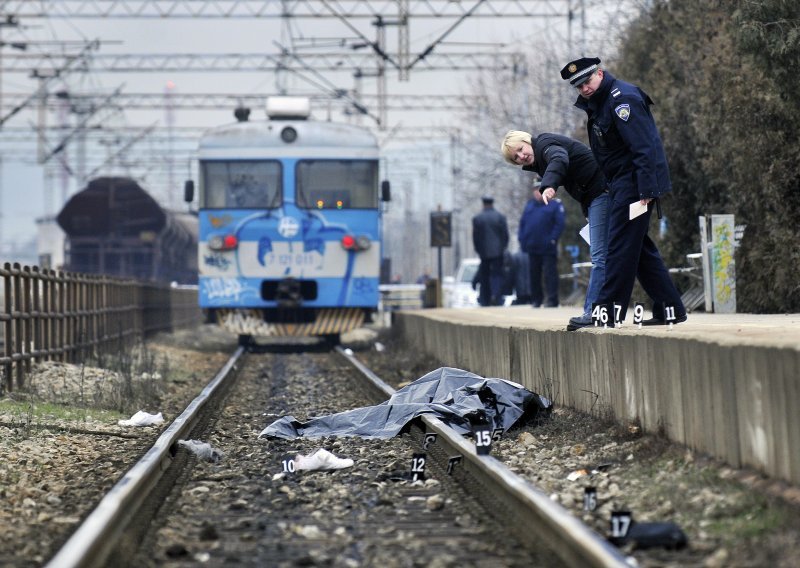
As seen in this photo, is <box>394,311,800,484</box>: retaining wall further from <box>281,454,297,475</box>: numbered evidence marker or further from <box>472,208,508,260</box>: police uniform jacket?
<box>472,208,508,260</box>: police uniform jacket

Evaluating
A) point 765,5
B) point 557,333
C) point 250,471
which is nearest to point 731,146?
point 765,5

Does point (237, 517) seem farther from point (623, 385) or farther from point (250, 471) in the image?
point (623, 385)

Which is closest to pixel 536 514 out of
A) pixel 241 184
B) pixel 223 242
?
pixel 223 242

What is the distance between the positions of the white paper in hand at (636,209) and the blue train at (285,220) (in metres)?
12.9

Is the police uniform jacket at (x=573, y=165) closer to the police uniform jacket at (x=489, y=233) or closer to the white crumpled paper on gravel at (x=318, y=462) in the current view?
the white crumpled paper on gravel at (x=318, y=462)

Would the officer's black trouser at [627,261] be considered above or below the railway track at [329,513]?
above

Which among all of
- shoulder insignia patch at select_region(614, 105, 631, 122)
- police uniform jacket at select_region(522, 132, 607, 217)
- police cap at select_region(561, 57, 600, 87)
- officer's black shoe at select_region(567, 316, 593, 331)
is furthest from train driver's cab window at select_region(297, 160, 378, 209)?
shoulder insignia patch at select_region(614, 105, 631, 122)

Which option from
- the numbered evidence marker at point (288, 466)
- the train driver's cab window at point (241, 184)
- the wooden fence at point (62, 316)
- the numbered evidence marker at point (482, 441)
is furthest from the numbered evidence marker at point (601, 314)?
the train driver's cab window at point (241, 184)

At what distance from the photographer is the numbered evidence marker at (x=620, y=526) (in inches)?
214

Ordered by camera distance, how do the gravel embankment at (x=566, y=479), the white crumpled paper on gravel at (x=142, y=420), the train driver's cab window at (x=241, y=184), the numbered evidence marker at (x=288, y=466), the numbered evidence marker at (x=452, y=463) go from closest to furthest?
the gravel embankment at (x=566, y=479), the numbered evidence marker at (x=452, y=463), the numbered evidence marker at (x=288, y=466), the white crumpled paper on gravel at (x=142, y=420), the train driver's cab window at (x=241, y=184)

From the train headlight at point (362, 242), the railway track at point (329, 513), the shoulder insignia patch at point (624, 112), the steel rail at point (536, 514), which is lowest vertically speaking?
the railway track at point (329, 513)

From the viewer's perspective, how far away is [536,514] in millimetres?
5660

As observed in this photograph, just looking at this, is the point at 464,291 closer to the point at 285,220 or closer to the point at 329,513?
the point at 285,220

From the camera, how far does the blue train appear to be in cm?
2170
